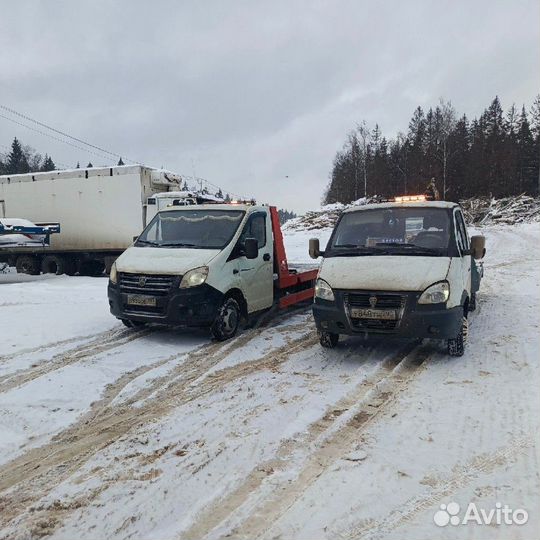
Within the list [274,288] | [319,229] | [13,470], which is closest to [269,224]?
[274,288]

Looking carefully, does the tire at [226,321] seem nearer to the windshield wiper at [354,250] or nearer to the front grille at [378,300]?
the windshield wiper at [354,250]

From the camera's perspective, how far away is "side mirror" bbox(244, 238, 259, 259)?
750 cm

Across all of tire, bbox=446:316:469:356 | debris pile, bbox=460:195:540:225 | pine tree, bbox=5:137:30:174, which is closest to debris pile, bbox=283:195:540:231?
debris pile, bbox=460:195:540:225

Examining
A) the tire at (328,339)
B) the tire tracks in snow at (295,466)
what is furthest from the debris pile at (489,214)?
the tire tracks in snow at (295,466)

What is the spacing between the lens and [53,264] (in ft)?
Answer: 58.2

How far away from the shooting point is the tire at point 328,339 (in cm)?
636

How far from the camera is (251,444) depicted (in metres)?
3.82

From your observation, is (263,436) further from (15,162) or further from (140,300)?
(15,162)

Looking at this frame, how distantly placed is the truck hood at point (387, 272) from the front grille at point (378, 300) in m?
0.08

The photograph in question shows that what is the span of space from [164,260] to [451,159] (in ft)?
165

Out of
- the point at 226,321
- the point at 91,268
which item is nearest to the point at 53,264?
the point at 91,268

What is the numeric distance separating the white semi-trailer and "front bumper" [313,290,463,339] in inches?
471

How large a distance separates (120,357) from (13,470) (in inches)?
109

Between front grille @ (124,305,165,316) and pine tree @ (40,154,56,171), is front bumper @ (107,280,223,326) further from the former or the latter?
pine tree @ (40,154,56,171)
